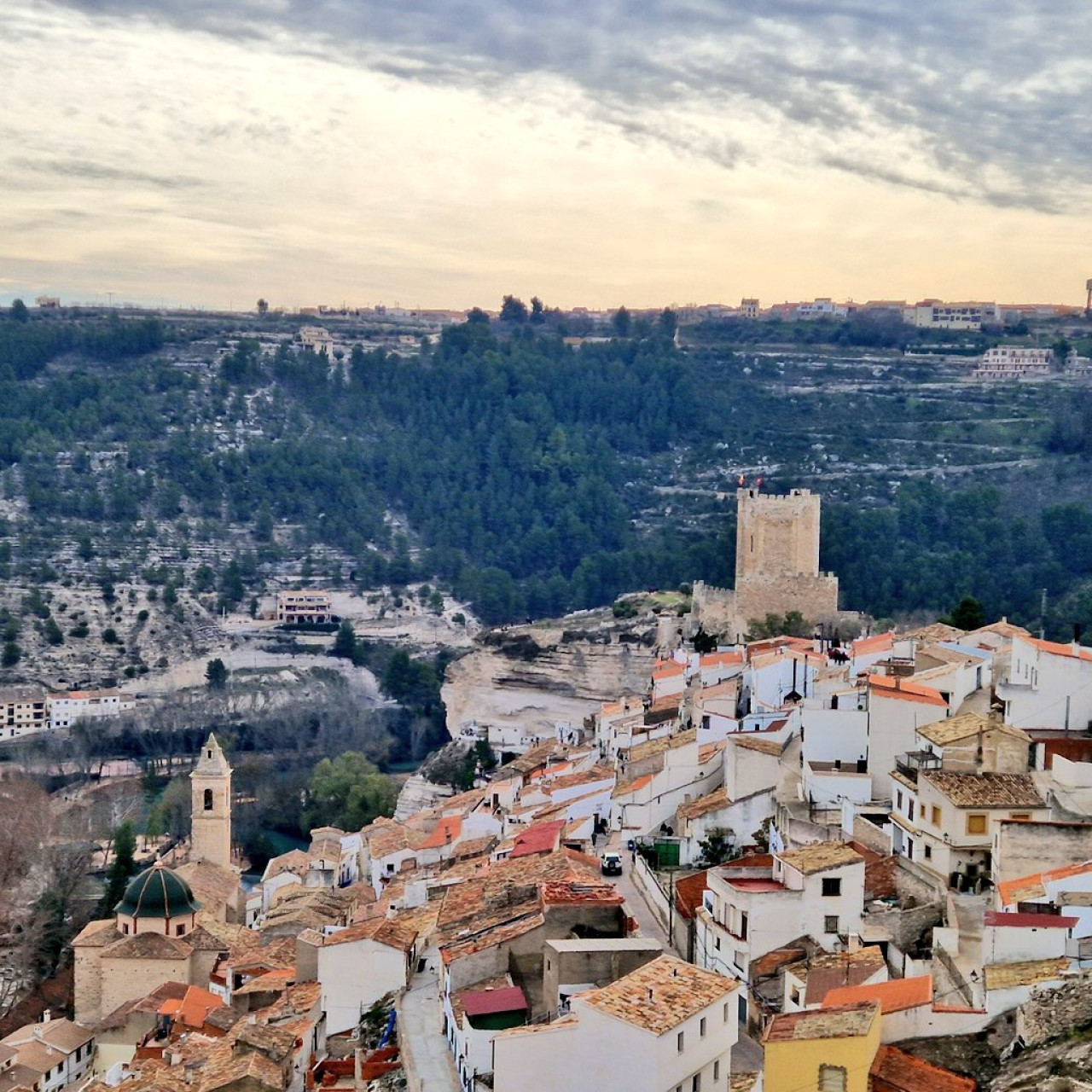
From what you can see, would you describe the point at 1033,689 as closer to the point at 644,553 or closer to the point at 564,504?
the point at 644,553

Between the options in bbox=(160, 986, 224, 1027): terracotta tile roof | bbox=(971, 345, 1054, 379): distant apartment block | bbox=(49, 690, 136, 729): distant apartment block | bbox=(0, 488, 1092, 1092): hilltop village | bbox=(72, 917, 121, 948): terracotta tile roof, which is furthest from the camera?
bbox=(971, 345, 1054, 379): distant apartment block

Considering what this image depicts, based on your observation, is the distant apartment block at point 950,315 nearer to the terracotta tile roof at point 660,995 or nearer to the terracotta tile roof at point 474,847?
the terracotta tile roof at point 474,847

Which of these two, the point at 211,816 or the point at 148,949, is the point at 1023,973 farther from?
the point at 211,816

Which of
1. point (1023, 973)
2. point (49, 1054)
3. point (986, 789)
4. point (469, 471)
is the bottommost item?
point (49, 1054)

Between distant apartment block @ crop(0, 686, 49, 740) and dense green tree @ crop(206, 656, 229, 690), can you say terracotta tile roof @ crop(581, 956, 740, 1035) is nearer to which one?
distant apartment block @ crop(0, 686, 49, 740)

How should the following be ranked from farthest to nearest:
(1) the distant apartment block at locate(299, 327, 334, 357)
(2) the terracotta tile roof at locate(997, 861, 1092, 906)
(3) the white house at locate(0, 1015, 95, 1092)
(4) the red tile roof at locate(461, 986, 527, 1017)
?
1. (1) the distant apartment block at locate(299, 327, 334, 357)
2. (3) the white house at locate(0, 1015, 95, 1092)
3. (4) the red tile roof at locate(461, 986, 527, 1017)
4. (2) the terracotta tile roof at locate(997, 861, 1092, 906)

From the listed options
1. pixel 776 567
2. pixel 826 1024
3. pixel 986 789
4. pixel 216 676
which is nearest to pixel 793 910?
pixel 986 789

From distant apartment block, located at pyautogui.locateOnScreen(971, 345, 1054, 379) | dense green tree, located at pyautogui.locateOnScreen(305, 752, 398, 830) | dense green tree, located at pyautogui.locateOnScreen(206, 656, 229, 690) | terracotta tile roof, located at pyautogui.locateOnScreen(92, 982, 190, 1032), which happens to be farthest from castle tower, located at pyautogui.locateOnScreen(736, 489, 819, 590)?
distant apartment block, located at pyautogui.locateOnScreen(971, 345, 1054, 379)
